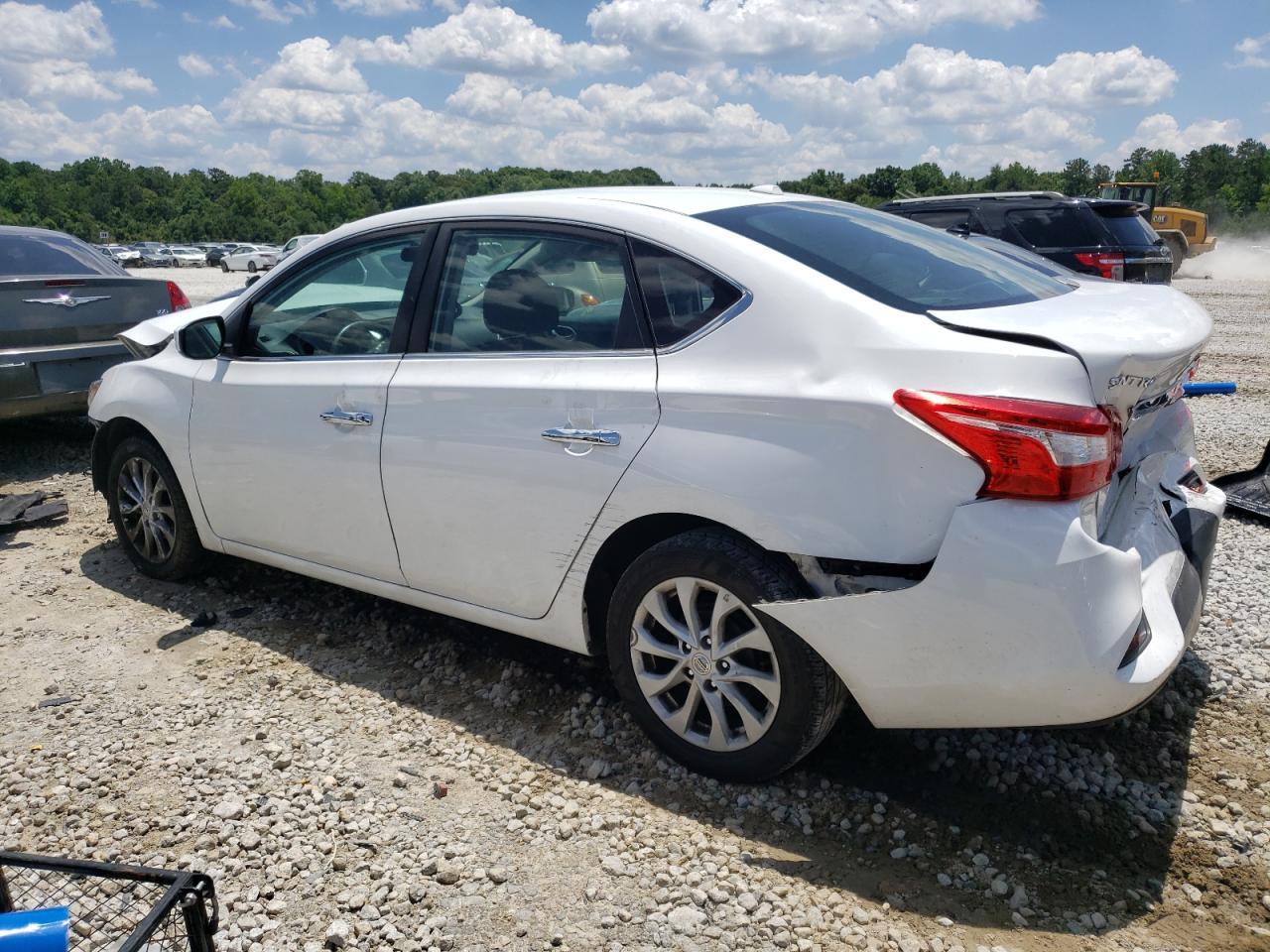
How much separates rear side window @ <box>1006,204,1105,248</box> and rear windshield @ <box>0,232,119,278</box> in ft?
31.5

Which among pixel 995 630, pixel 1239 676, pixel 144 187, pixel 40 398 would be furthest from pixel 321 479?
pixel 144 187

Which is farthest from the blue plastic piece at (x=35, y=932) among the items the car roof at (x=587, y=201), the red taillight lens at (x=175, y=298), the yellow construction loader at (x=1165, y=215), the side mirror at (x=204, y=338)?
the yellow construction loader at (x=1165, y=215)

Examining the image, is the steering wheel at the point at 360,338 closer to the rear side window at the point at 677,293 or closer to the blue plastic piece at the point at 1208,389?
the rear side window at the point at 677,293

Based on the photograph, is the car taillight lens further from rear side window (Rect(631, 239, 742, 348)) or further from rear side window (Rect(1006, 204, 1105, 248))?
rear side window (Rect(1006, 204, 1105, 248))

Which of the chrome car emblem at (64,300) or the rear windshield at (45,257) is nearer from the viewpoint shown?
the chrome car emblem at (64,300)

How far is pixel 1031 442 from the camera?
7.91 ft

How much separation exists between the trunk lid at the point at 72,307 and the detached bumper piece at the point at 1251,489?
7.35 meters

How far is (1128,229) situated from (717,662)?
11245mm

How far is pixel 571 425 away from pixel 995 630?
1380mm

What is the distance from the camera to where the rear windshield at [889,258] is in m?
2.91

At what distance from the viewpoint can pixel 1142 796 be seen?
3.00 meters

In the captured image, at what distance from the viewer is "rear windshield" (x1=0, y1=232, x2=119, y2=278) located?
23.8 ft

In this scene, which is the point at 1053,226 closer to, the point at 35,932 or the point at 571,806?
the point at 571,806

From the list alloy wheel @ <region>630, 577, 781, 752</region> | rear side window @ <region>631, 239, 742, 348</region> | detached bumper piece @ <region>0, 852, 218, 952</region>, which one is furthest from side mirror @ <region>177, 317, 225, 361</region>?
alloy wheel @ <region>630, 577, 781, 752</region>
